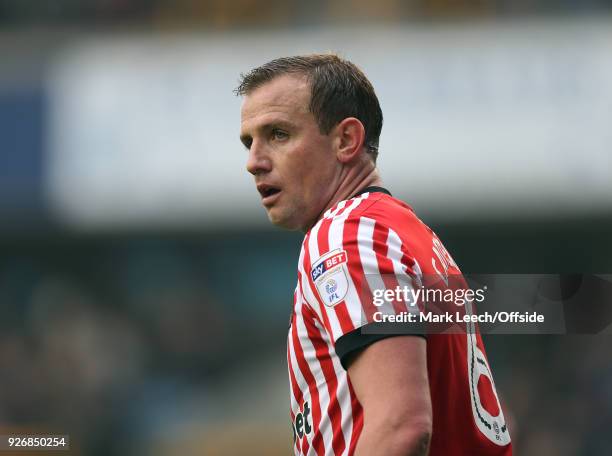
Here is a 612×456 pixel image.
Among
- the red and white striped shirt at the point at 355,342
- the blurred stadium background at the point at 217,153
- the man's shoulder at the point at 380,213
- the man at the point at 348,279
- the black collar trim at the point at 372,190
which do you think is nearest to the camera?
the man at the point at 348,279

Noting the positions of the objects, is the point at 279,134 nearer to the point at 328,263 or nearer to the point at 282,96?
the point at 282,96

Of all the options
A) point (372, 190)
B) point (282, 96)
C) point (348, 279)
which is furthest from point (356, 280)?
point (282, 96)

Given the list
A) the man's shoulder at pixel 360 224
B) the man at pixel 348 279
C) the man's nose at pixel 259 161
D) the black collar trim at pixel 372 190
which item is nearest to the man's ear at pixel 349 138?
the man at pixel 348 279

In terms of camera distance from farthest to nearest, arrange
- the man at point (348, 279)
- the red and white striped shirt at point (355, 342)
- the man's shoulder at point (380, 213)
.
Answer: the man's shoulder at point (380, 213)
the red and white striped shirt at point (355, 342)
the man at point (348, 279)

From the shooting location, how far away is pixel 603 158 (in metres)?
11.3

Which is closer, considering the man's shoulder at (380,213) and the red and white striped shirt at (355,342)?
the red and white striped shirt at (355,342)

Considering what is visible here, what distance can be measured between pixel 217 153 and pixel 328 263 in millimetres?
9157

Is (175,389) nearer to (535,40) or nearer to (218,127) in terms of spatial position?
(218,127)

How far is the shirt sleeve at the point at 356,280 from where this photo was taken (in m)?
2.96

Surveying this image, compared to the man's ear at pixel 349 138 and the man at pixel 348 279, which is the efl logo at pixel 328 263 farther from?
the man's ear at pixel 349 138

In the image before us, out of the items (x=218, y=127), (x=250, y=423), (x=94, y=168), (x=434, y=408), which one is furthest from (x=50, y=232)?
(x=434, y=408)

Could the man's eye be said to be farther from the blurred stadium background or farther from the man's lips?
the blurred stadium background

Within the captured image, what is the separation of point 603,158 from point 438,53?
2189 millimetres

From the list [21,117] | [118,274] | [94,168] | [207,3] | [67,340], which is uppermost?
[207,3]
